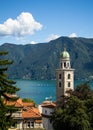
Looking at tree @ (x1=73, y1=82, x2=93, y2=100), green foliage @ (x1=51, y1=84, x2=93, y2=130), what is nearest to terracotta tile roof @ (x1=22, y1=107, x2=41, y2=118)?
green foliage @ (x1=51, y1=84, x2=93, y2=130)

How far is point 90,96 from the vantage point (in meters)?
51.1

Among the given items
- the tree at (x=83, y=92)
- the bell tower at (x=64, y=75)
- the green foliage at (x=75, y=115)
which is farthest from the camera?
the bell tower at (x=64, y=75)

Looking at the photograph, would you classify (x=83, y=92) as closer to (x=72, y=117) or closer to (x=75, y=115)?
(x=75, y=115)

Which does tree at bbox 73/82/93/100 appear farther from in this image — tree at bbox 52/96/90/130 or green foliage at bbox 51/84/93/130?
tree at bbox 52/96/90/130

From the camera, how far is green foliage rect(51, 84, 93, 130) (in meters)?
45.2

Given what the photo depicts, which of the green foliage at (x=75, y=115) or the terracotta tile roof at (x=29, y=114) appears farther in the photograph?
the green foliage at (x=75, y=115)

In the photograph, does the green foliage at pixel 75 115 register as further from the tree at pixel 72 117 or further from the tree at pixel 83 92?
the tree at pixel 83 92

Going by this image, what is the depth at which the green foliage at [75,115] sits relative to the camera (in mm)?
45219

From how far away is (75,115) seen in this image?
1806 inches

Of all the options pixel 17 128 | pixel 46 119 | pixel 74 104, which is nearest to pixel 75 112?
pixel 74 104

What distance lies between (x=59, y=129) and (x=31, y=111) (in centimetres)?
591

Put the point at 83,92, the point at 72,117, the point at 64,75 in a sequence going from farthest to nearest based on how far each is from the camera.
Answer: the point at 64,75
the point at 83,92
the point at 72,117

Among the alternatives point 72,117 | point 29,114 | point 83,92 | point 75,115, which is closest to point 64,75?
point 83,92

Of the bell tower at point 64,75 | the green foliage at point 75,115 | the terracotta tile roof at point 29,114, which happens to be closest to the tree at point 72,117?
the green foliage at point 75,115
